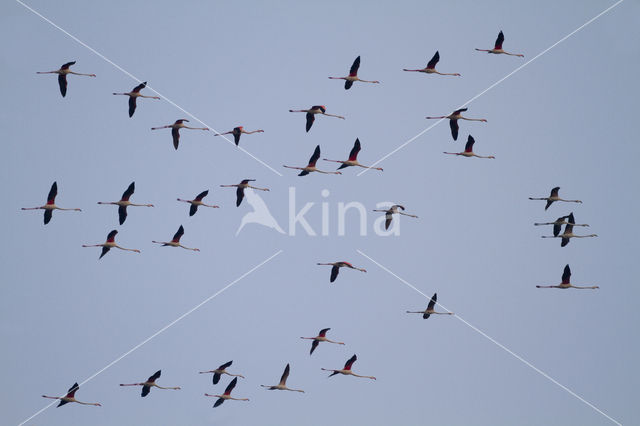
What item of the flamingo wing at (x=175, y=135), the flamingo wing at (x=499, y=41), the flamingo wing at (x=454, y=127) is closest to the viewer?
the flamingo wing at (x=499, y=41)

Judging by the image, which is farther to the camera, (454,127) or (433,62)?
(433,62)

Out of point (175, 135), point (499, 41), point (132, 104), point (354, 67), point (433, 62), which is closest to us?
point (354, 67)

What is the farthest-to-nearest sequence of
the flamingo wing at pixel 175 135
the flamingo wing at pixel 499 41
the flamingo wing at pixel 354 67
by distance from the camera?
the flamingo wing at pixel 175 135 < the flamingo wing at pixel 499 41 < the flamingo wing at pixel 354 67

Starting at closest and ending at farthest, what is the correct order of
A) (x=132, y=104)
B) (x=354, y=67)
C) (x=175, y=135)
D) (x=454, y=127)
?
(x=354, y=67) → (x=132, y=104) → (x=454, y=127) → (x=175, y=135)

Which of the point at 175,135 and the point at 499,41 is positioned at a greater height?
the point at 499,41

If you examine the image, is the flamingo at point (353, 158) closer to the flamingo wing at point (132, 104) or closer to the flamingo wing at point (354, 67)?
the flamingo wing at point (354, 67)

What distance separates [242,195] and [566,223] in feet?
60.4

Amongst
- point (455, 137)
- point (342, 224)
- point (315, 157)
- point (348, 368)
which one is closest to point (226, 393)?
point (348, 368)

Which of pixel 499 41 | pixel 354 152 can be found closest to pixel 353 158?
pixel 354 152

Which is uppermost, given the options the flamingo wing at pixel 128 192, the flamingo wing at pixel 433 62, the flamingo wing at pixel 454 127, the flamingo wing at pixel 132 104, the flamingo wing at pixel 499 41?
the flamingo wing at pixel 499 41

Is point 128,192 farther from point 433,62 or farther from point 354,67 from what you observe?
point 433,62

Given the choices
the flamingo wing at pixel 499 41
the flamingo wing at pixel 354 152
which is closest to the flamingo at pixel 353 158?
the flamingo wing at pixel 354 152

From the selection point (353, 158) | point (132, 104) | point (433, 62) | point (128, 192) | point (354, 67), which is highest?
point (433, 62)

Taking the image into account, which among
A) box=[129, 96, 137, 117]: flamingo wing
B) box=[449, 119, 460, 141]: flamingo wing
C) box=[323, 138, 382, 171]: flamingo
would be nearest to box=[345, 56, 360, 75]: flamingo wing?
box=[323, 138, 382, 171]: flamingo
